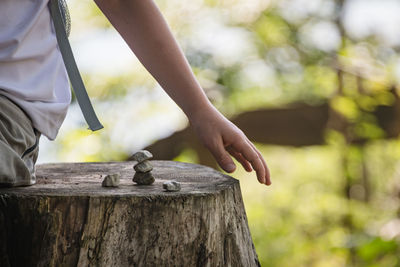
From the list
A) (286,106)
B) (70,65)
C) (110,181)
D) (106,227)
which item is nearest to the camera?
(106,227)

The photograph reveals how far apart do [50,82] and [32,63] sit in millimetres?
56

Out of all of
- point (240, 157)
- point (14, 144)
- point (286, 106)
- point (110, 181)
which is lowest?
point (286, 106)

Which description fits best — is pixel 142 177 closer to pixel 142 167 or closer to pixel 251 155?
pixel 142 167

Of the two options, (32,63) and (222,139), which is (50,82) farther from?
(222,139)

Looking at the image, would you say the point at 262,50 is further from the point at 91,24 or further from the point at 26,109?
the point at 26,109

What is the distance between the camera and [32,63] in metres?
1.11

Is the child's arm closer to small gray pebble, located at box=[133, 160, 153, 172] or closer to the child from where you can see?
the child

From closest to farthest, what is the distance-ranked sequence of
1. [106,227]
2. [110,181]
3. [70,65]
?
[106,227]
[110,181]
[70,65]

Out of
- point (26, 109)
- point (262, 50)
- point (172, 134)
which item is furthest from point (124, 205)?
point (262, 50)

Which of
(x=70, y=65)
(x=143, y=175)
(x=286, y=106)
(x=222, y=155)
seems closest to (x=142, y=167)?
(x=143, y=175)

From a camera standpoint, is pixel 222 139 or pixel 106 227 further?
pixel 222 139

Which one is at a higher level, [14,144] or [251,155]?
[14,144]

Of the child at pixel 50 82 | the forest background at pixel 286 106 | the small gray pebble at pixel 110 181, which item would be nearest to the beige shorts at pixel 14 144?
the child at pixel 50 82

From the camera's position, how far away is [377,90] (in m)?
3.55
